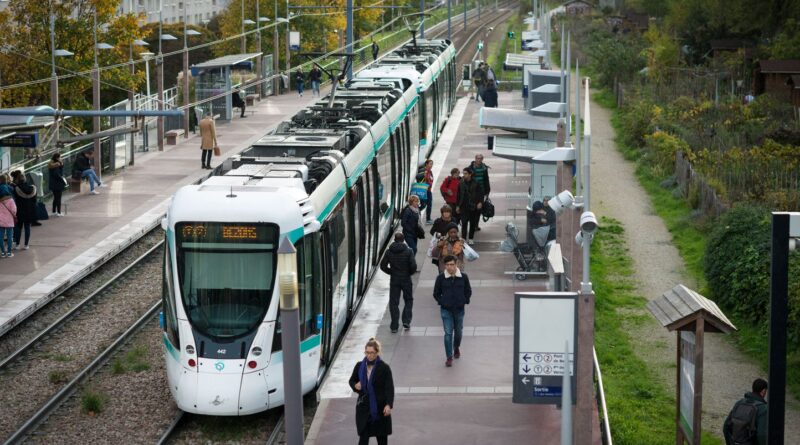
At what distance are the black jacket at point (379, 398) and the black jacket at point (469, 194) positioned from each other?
11.2 m

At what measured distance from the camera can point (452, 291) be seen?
17.4 metres

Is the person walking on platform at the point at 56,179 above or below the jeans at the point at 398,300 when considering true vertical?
above

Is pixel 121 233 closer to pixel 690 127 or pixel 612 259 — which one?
pixel 612 259

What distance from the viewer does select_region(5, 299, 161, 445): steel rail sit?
52.6ft

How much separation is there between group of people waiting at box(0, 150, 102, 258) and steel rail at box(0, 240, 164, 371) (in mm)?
2292

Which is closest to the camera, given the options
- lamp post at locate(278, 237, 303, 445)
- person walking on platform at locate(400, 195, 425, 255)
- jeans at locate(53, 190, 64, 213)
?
lamp post at locate(278, 237, 303, 445)

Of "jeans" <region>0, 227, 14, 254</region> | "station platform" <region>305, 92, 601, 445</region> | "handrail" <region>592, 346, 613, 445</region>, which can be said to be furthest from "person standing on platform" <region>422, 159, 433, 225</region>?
"handrail" <region>592, 346, 613, 445</region>

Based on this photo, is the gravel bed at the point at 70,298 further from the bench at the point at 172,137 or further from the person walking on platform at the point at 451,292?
the bench at the point at 172,137

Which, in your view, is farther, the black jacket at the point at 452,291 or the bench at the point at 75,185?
the bench at the point at 75,185

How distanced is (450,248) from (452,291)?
1.98m

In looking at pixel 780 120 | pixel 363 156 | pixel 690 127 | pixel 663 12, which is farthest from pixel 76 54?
pixel 663 12

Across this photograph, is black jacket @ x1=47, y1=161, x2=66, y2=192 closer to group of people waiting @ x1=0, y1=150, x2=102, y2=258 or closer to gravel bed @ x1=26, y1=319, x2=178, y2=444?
group of people waiting @ x1=0, y1=150, x2=102, y2=258

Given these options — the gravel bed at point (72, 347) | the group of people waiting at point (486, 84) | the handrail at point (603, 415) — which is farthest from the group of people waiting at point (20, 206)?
the group of people waiting at point (486, 84)

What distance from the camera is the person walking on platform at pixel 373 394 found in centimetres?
1359
